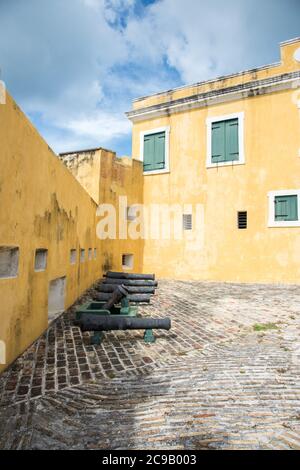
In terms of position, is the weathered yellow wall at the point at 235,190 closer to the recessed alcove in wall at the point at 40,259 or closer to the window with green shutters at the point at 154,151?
the window with green shutters at the point at 154,151

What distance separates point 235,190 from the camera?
1208 cm

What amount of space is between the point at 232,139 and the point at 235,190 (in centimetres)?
229


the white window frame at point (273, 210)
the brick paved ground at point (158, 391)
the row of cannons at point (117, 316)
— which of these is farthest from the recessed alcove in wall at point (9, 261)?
the white window frame at point (273, 210)

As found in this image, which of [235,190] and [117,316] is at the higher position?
[235,190]

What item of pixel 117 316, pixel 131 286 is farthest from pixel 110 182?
pixel 117 316

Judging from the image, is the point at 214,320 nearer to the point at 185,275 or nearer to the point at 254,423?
the point at 254,423

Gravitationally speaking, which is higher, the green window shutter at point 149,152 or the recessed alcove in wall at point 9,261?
the green window shutter at point 149,152

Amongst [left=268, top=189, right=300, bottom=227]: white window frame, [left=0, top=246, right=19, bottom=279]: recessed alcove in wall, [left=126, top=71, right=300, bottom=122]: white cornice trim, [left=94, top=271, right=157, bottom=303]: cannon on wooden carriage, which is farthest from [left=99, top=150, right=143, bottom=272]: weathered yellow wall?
[left=0, top=246, right=19, bottom=279]: recessed alcove in wall

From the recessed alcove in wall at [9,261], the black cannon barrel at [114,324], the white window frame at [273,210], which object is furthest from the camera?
the white window frame at [273,210]

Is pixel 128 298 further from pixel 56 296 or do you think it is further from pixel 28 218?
pixel 28 218

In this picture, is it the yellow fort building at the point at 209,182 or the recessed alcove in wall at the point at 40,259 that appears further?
the yellow fort building at the point at 209,182

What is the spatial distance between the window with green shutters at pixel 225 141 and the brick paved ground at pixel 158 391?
8.56 meters

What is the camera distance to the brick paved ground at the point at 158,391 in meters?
2.32

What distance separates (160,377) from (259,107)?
11926 mm
